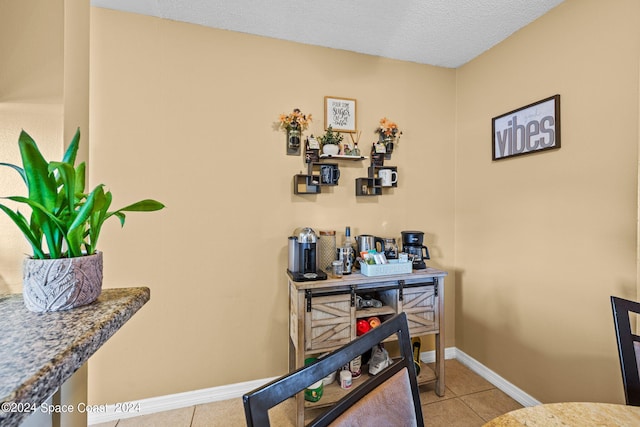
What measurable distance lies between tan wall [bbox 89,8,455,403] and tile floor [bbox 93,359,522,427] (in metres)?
0.15

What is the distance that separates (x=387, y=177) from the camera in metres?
2.32

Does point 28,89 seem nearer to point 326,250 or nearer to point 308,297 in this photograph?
point 308,297

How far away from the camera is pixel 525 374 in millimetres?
1961

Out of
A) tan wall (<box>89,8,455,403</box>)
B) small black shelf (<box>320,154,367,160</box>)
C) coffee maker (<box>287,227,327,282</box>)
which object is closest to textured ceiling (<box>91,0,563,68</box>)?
tan wall (<box>89,8,455,403</box>)

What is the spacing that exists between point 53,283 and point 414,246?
2.10 m

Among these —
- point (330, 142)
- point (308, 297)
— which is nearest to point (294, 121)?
point (330, 142)

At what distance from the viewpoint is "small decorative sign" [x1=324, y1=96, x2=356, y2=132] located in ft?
7.41

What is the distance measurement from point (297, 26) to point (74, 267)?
6.54 feet

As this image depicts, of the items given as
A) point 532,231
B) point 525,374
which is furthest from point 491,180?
point 525,374

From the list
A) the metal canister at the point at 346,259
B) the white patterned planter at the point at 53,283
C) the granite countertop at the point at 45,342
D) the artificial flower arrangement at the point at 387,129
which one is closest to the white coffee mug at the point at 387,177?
the artificial flower arrangement at the point at 387,129

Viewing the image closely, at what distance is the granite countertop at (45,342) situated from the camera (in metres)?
0.49

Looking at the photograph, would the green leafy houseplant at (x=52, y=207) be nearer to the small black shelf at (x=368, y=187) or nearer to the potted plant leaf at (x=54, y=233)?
the potted plant leaf at (x=54, y=233)

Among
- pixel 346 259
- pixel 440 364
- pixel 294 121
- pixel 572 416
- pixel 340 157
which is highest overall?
pixel 294 121

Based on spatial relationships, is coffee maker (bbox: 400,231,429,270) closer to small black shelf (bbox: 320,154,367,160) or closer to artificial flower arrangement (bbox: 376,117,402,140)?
small black shelf (bbox: 320,154,367,160)
